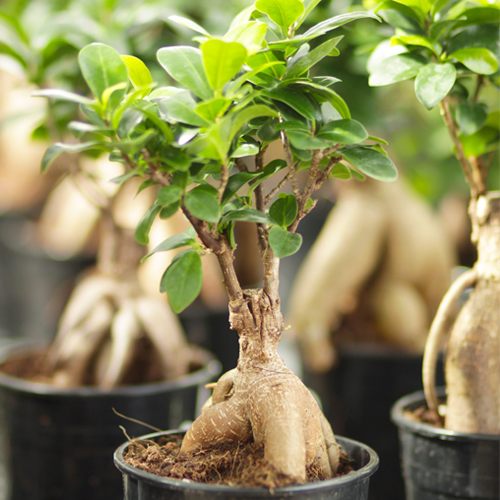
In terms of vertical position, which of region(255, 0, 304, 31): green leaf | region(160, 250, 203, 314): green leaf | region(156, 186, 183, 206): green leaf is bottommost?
region(160, 250, 203, 314): green leaf

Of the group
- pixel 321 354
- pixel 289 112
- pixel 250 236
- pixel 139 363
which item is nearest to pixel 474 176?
pixel 289 112

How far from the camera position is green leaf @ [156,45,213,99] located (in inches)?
21.2

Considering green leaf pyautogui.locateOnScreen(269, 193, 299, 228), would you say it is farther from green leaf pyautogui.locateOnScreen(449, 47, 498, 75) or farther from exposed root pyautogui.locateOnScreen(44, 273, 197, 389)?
exposed root pyautogui.locateOnScreen(44, 273, 197, 389)

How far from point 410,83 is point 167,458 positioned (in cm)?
164

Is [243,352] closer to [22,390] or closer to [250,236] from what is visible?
[22,390]

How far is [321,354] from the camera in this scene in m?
1.33

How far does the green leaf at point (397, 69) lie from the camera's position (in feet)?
2.19

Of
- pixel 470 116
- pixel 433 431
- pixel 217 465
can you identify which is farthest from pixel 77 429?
pixel 470 116

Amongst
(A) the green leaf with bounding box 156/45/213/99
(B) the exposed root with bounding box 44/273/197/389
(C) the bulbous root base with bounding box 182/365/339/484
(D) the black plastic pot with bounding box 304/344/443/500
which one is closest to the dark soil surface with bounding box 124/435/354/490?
(C) the bulbous root base with bounding box 182/365/339/484

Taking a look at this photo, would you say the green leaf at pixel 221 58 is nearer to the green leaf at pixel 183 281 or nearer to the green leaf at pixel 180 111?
the green leaf at pixel 180 111

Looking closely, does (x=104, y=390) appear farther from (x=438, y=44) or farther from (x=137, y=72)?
(x=438, y=44)

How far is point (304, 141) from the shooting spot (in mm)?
547

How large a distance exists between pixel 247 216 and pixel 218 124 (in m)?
0.11

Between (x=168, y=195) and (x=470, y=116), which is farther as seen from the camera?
(x=470, y=116)
